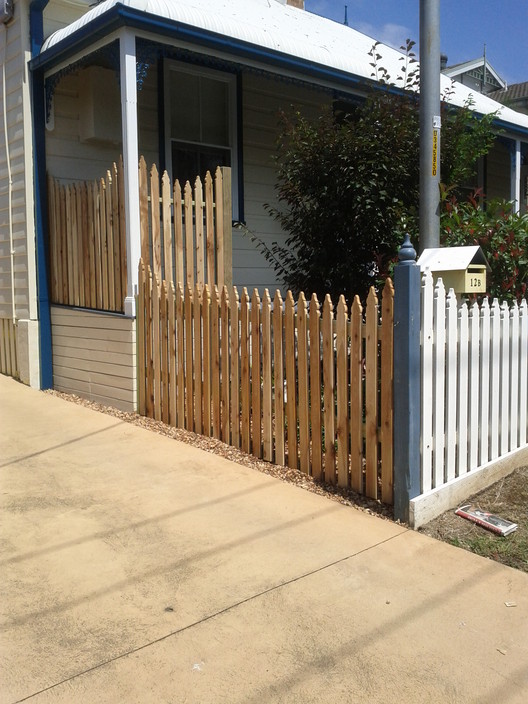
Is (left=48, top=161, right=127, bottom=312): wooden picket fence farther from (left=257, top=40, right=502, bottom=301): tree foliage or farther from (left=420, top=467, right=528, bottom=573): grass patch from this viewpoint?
(left=420, top=467, right=528, bottom=573): grass patch

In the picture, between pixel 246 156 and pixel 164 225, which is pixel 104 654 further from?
pixel 246 156

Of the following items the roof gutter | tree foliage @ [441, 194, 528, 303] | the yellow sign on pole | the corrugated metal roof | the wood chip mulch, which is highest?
the corrugated metal roof

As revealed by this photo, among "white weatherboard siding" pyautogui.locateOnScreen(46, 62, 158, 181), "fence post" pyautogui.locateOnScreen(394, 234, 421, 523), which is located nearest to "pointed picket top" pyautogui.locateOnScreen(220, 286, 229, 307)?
"fence post" pyautogui.locateOnScreen(394, 234, 421, 523)

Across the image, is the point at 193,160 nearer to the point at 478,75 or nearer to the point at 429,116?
the point at 429,116

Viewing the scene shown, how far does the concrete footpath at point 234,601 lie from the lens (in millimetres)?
2660

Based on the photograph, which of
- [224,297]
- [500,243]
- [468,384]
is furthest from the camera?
[500,243]

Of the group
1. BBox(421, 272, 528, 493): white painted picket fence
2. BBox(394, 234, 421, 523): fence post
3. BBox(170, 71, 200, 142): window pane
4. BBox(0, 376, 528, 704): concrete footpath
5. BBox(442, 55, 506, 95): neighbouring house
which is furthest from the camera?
BBox(442, 55, 506, 95): neighbouring house

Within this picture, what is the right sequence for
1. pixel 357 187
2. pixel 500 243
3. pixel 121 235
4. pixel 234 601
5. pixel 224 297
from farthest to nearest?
pixel 121 235 < pixel 357 187 < pixel 500 243 < pixel 224 297 < pixel 234 601

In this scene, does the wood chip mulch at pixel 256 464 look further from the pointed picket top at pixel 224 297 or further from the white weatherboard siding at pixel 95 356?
the pointed picket top at pixel 224 297

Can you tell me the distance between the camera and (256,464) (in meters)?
5.33

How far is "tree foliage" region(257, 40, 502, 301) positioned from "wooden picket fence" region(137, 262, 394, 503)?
1.52 metres

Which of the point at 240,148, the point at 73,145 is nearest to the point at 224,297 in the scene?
the point at 73,145

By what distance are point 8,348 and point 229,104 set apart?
4.51 m

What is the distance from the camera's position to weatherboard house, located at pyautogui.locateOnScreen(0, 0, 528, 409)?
22.4 ft
